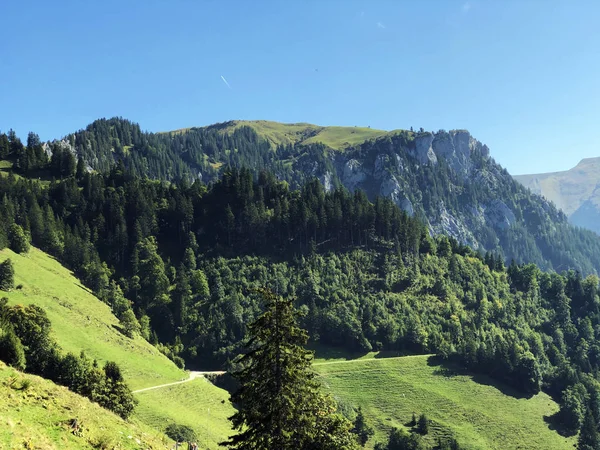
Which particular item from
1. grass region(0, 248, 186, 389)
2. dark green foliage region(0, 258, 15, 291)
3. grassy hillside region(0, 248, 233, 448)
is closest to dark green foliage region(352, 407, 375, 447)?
grassy hillside region(0, 248, 233, 448)

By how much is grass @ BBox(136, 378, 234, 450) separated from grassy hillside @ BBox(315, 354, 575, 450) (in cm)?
3106

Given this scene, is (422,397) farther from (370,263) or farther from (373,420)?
(370,263)

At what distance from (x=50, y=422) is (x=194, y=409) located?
190 feet

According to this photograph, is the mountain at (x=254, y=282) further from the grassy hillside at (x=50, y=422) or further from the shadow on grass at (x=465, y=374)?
the grassy hillside at (x=50, y=422)

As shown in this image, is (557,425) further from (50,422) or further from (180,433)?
(50,422)

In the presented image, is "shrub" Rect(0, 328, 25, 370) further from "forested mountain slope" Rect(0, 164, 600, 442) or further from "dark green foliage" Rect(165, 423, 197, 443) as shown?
"forested mountain slope" Rect(0, 164, 600, 442)

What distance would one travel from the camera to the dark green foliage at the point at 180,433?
6422 cm

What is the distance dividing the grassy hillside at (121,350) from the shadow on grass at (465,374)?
210 ft

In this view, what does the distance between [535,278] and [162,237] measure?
15299cm

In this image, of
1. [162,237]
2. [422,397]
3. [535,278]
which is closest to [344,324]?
[422,397]

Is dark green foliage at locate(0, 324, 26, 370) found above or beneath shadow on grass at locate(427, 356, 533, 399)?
above

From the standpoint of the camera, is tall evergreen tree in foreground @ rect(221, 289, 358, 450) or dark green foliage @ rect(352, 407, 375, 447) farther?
dark green foliage @ rect(352, 407, 375, 447)

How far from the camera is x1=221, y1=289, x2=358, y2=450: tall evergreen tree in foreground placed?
89.2 ft

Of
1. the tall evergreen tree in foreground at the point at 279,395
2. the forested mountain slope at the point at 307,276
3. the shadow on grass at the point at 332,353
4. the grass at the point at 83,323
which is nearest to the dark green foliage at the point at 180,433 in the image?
the grass at the point at 83,323
